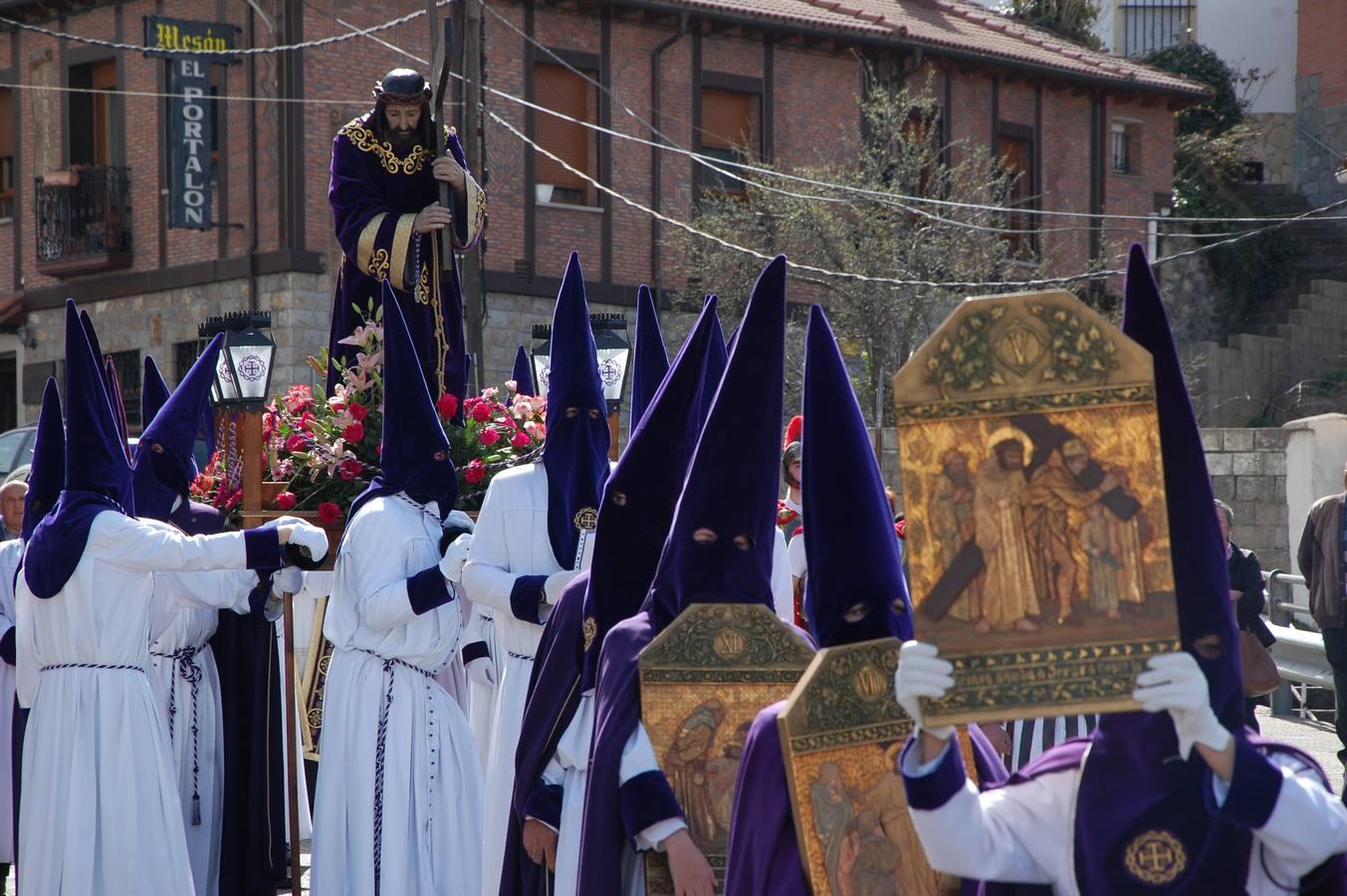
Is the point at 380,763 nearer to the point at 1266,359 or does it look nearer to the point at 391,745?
the point at 391,745

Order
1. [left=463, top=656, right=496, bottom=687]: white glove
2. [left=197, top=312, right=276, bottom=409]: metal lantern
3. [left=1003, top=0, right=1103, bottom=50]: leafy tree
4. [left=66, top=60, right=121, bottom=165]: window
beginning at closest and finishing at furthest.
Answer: [left=463, top=656, right=496, bottom=687]: white glove → [left=197, top=312, right=276, bottom=409]: metal lantern → [left=66, top=60, right=121, bottom=165]: window → [left=1003, top=0, right=1103, bottom=50]: leafy tree

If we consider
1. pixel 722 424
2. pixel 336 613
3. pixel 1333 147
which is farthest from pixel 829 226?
pixel 722 424

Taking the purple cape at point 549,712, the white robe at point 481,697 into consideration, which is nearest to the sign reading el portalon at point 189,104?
the white robe at point 481,697

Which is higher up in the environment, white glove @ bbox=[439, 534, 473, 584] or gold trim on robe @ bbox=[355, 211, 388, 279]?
gold trim on robe @ bbox=[355, 211, 388, 279]

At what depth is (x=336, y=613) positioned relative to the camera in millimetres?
6898

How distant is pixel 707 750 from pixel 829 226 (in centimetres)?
2063

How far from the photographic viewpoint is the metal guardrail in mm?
13242

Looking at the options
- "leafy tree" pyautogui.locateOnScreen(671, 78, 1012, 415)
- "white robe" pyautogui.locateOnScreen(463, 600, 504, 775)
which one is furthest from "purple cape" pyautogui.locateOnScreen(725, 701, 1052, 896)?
"leafy tree" pyautogui.locateOnScreen(671, 78, 1012, 415)

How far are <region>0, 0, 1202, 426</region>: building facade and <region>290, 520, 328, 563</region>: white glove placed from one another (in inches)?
607

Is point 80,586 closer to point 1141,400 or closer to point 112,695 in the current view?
point 112,695

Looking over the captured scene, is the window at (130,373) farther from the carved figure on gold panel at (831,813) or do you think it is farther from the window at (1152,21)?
the carved figure on gold panel at (831,813)

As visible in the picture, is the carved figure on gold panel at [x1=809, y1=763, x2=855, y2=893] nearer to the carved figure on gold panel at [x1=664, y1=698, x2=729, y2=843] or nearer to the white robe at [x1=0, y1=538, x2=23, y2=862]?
the carved figure on gold panel at [x1=664, y1=698, x2=729, y2=843]

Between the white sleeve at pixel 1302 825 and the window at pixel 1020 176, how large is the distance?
2576 cm

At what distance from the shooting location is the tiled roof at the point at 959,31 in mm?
26766
